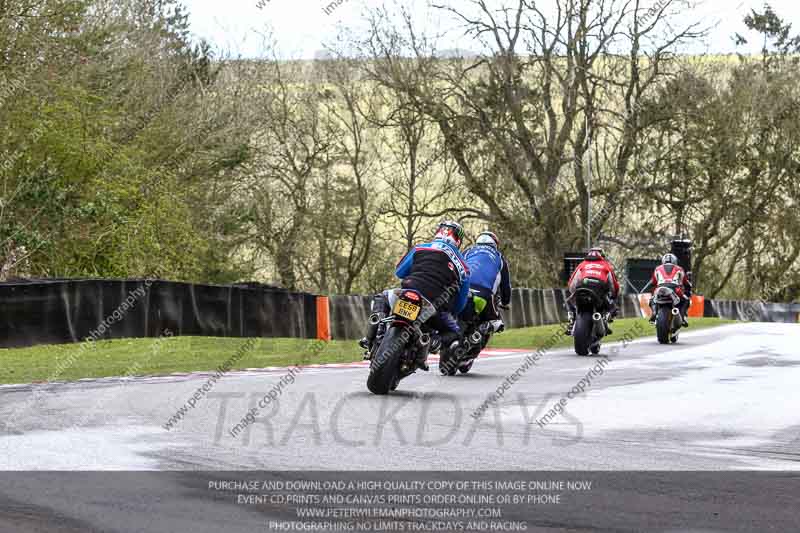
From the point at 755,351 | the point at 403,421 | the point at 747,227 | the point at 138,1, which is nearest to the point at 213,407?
the point at 403,421

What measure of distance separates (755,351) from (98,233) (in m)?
18.7

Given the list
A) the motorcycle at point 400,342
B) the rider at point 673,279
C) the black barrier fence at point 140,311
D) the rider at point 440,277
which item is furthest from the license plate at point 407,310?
the rider at point 673,279

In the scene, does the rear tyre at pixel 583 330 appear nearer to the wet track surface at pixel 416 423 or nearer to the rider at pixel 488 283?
the wet track surface at pixel 416 423

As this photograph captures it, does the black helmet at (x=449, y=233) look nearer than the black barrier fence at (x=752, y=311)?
Yes

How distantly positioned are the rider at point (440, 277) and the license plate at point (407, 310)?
531 mm

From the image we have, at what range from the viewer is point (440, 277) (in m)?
12.6

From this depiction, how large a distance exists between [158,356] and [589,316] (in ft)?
21.6

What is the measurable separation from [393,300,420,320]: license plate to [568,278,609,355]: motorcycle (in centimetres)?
755

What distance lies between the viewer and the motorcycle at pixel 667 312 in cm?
2256

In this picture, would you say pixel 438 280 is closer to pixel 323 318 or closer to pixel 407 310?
pixel 407 310

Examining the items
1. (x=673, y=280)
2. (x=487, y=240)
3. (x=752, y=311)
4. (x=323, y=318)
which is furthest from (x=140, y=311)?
(x=752, y=311)

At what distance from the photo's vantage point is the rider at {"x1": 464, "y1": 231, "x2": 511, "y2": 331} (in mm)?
15742

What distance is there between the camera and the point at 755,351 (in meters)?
21.2

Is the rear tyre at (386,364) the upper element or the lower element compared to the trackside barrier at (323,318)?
lower
